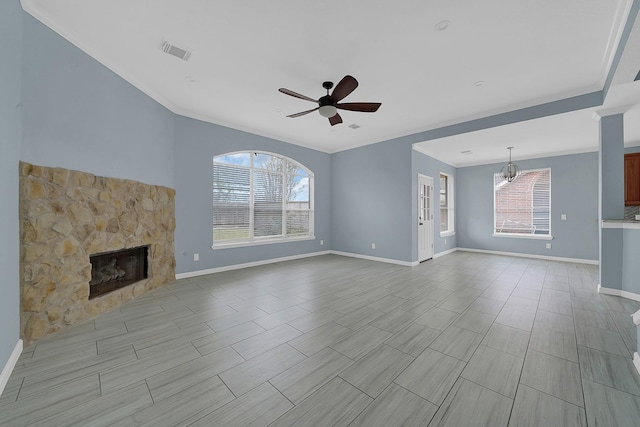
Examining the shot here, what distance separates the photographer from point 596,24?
7.44ft

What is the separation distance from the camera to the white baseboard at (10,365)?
166cm

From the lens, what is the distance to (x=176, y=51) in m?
2.72

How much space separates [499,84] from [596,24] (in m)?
1.07

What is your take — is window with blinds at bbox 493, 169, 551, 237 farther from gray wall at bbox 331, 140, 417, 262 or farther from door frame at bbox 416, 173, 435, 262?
gray wall at bbox 331, 140, 417, 262

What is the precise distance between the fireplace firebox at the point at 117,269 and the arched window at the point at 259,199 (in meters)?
1.22

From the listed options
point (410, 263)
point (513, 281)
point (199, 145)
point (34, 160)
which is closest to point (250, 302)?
point (34, 160)

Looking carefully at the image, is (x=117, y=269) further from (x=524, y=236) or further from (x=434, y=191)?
(x=524, y=236)

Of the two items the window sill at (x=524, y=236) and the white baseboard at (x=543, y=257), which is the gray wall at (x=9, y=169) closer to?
the white baseboard at (x=543, y=257)

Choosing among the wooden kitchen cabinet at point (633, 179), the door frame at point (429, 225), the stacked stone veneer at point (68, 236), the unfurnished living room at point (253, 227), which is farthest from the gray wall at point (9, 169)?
the wooden kitchen cabinet at point (633, 179)

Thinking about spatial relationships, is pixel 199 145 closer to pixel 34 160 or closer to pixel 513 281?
pixel 34 160

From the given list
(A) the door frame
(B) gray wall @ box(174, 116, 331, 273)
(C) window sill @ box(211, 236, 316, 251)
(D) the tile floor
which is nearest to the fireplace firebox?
(D) the tile floor

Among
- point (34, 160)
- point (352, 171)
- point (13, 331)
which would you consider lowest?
point (13, 331)

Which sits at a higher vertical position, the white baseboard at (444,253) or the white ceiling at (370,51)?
the white ceiling at (370,51)

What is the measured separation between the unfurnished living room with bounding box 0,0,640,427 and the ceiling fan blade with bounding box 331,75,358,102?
0.12 ft
